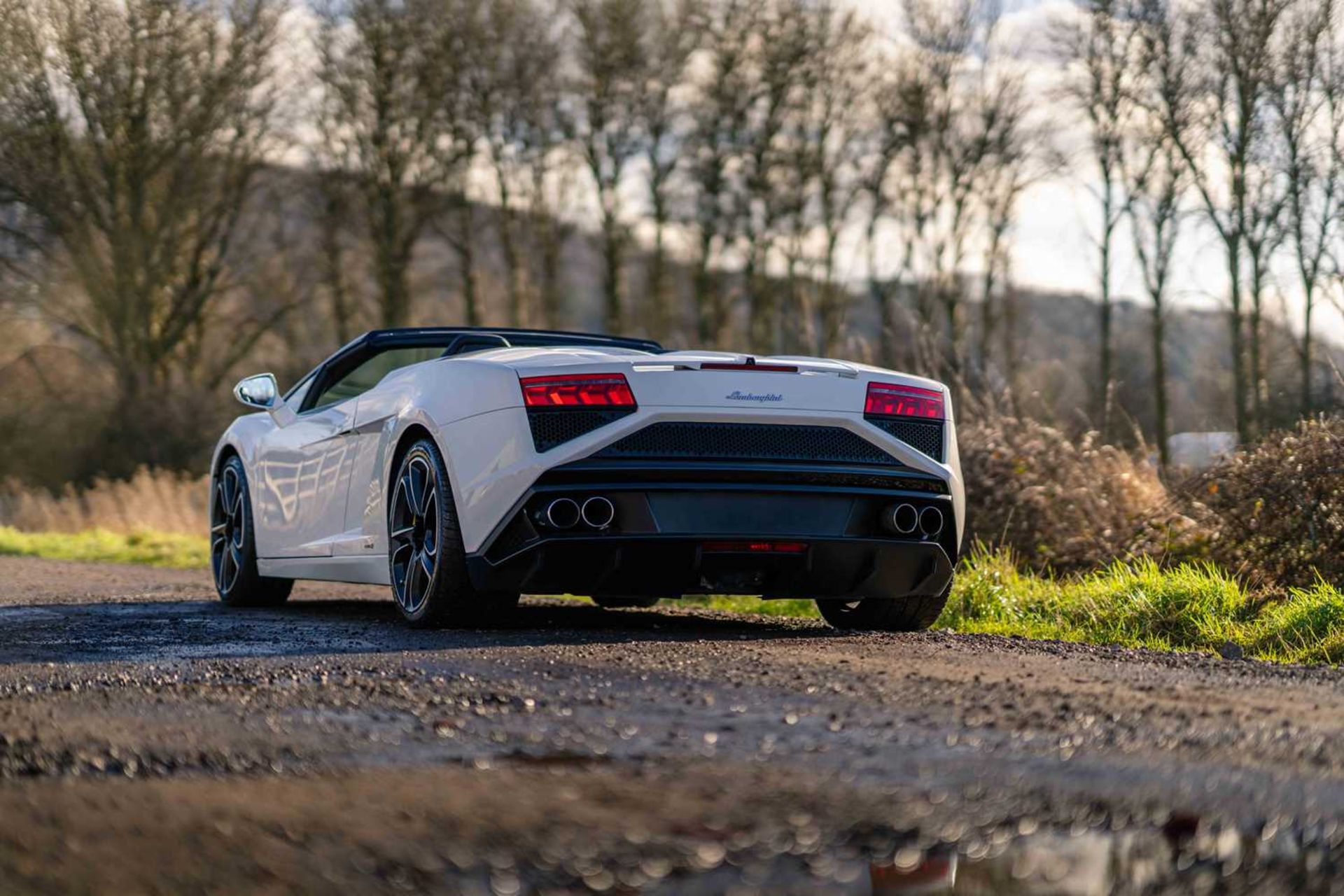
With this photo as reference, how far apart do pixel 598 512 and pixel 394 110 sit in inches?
1175

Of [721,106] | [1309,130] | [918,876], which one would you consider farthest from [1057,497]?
[721,106]

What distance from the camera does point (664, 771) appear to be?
310cm

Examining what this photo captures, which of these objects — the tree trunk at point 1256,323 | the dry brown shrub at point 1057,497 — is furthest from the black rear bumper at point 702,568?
the tree trunk at point 1256,323

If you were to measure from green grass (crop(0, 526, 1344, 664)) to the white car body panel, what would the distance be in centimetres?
109

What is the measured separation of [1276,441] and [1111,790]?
5.80m

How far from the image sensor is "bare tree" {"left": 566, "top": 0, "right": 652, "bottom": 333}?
117ft

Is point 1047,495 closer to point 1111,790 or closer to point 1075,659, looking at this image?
point 1075,659

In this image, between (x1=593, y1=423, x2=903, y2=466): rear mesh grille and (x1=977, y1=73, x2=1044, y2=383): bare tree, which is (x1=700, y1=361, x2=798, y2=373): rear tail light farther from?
(x1=977, y1=73, x2=1044, y2=383): bare tree

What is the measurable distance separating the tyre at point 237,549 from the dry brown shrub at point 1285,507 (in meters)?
5.11

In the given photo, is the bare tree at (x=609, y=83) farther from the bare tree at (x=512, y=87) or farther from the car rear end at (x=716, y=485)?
the car rear end at (x=716, y=485)

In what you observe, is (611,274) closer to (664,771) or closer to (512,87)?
(512,87)

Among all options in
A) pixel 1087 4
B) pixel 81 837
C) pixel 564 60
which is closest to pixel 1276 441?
pixel 81 837

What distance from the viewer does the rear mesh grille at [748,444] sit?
19.2 feet

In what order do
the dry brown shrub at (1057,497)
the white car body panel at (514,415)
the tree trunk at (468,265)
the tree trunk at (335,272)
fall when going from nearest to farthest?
the white car body panel at (514,415)
the dry brown shrub at (1057,497)
the tree trunk at (335,272)
the tree trunk at (468,265)
